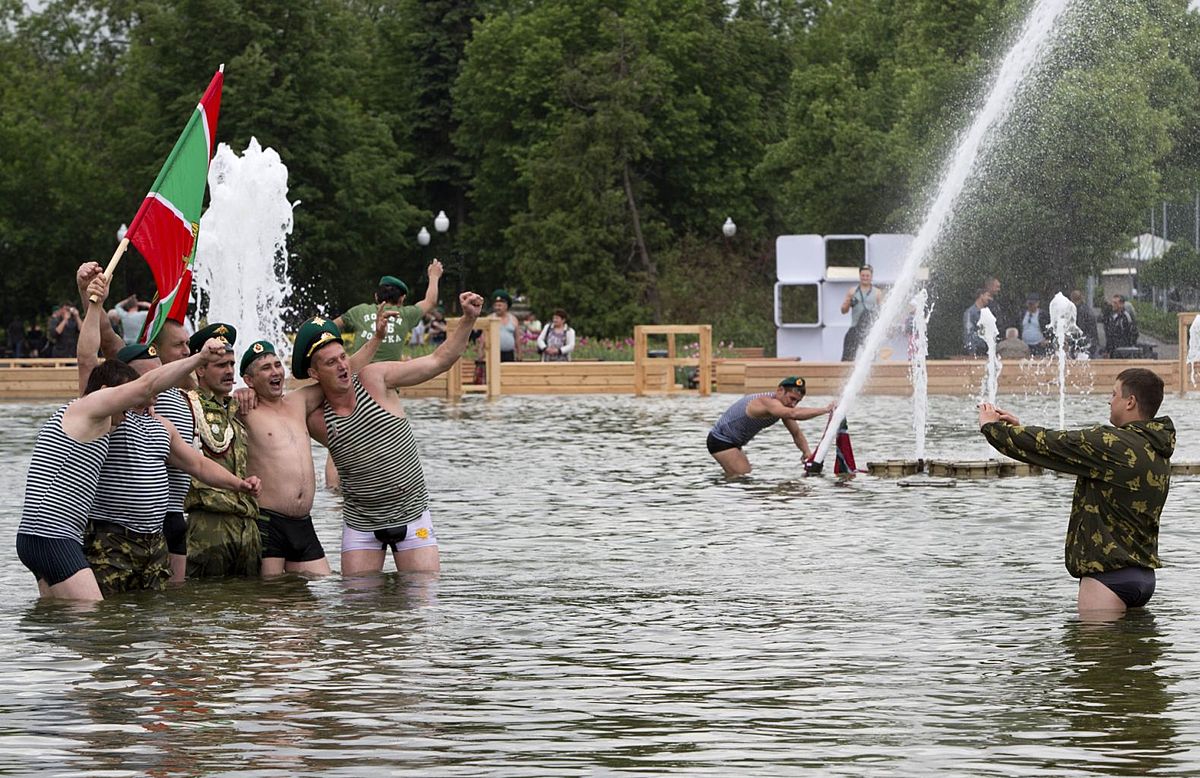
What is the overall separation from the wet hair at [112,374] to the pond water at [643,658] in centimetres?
119

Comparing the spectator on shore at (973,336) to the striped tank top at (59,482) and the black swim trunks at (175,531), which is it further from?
the striped tank top at (59,482)

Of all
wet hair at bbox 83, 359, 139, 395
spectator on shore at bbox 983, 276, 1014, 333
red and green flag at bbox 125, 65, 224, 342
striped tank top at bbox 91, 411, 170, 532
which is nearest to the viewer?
→ wet hair at bbox 83, 359, 139, 395

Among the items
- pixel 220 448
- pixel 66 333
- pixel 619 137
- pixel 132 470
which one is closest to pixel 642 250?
pixel 619 137

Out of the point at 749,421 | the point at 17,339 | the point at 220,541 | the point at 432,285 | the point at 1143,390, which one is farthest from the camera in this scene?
the point at 17,339

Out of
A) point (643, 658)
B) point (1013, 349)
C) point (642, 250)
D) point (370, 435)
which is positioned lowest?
point (643, 658)

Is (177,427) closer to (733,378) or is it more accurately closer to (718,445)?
(718,445)

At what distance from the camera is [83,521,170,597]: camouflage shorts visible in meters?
12.0

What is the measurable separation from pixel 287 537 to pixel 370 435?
2.79 feet

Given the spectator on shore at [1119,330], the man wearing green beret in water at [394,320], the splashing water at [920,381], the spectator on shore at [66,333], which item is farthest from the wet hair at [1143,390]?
the spectator on shore at [66,333]

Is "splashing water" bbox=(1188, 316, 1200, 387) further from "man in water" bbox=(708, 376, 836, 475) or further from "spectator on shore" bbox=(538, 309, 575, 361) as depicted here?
"man in water" bbox=(708, 376, 836, 475)

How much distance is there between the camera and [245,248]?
3644cm

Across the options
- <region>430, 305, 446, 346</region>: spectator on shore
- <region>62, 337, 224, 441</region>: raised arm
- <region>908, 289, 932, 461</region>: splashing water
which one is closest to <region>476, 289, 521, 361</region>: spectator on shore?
<region>430, 305, 446, 346</region>: spectator on shore

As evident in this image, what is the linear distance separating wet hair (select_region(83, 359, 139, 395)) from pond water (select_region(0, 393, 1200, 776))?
3.92 feet

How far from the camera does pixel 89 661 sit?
33.7ft
